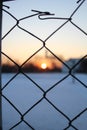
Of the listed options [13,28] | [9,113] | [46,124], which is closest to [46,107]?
[9,113]

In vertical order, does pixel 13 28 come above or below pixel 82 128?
below

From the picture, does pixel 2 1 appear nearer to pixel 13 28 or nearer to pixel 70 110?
pixel 13 28

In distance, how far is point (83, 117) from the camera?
1.42 m

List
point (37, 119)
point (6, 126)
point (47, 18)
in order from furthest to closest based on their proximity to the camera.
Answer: point (37, 119), point (6, 126), point (47, 18)

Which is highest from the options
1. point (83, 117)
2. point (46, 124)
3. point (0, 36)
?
point (83, 117)

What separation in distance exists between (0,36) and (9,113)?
3.41 ft

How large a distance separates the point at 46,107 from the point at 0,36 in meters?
1.30

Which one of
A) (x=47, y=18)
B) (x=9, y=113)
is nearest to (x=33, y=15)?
(x=47, y=18)

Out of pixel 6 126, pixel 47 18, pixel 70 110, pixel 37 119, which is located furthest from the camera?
pixel 70 110

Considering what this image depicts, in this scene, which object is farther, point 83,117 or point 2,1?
point 83,117

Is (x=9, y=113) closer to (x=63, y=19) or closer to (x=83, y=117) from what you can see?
(x=83, y=117)

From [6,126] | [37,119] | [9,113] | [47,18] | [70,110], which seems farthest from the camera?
[70,110]

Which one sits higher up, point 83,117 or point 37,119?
point 83,117

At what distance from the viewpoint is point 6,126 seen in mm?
1201
